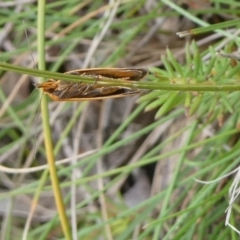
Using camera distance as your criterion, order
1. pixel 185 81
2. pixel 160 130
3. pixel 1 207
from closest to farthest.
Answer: pixel 185 81 < pixel 160 130 < pixel 1 207

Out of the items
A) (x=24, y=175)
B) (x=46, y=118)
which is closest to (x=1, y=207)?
(x=24, y=175)

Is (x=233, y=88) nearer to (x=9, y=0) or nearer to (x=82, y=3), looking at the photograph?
(x=82, y=3)

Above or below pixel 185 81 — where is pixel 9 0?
above

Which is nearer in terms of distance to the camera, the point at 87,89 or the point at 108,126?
the point at 87,89

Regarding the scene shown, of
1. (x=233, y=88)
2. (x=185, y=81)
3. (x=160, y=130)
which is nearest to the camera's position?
(x=233, y=88)

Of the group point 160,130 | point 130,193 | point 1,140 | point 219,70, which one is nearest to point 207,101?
point 219,70

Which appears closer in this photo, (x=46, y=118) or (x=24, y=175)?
(x=46, y=118)

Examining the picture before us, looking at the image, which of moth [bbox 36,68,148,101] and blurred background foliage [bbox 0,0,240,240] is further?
blurred background foliage [bbox 0,0,240,240]

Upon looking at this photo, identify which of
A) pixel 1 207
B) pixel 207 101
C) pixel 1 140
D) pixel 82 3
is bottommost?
pixel 1 207

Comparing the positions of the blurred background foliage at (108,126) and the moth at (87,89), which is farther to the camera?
the blurred background foliage at (108,126)

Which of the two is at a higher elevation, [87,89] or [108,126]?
[87,89]
